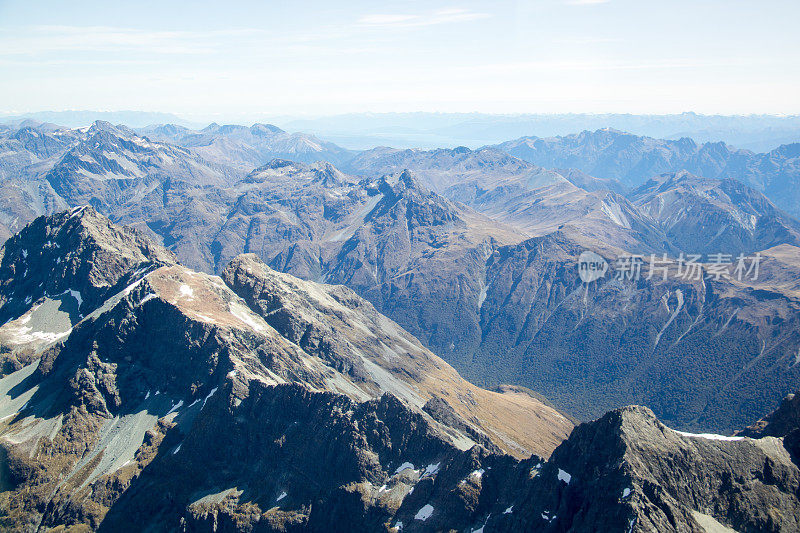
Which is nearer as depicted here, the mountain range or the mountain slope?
the mountain range

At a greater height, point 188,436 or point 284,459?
point 284,459

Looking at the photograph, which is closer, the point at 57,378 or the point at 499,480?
the point at 499,480

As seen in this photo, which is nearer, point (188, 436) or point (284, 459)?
point (284, 459)

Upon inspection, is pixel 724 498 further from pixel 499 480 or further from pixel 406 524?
pixel 406 524

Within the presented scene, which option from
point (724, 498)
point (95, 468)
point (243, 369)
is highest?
point (724, 498)

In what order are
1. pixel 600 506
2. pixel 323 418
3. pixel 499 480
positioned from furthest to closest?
pixel 323 418, pixel 499 480, pixel 600 506

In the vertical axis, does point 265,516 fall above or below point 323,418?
below

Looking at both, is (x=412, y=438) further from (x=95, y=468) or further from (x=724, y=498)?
(x=95, y=468)

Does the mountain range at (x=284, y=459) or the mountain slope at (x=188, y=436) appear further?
the mountain slope at (x=188, y=436)

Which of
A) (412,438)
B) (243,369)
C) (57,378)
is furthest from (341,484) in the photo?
(57,378)

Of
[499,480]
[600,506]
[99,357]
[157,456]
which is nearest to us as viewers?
[600,506]
